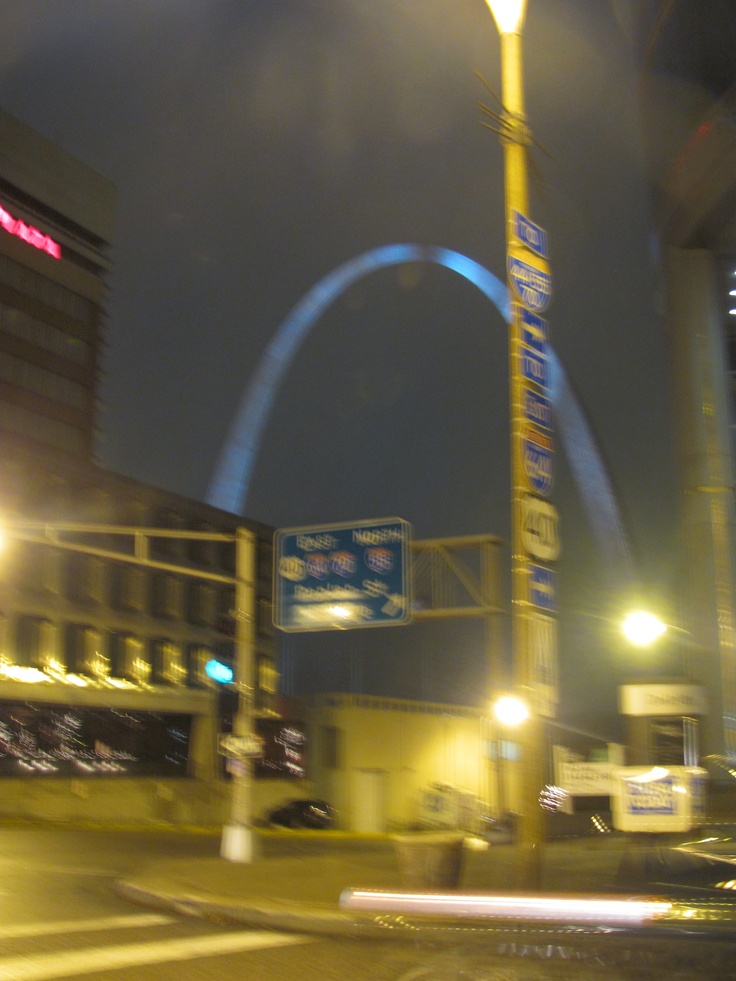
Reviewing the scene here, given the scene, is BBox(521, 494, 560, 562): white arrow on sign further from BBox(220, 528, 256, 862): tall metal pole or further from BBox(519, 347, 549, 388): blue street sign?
BBox(220, 528, 256, 862): tall metal pole

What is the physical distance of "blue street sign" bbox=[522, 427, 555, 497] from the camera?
504 inches

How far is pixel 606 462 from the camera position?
4559cm

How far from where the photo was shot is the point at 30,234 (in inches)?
3081

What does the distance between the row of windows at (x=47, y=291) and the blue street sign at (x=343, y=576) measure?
6077 cm

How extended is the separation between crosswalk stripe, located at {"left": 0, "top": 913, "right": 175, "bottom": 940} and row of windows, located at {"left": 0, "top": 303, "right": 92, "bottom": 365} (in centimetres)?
6633

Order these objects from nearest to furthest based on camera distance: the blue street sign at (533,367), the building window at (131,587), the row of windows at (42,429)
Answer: the blue street sign at (533,367), the building window at (131,587), the row of windows at (42,429)

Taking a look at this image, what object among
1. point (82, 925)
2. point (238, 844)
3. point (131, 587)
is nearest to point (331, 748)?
point (131, 587)

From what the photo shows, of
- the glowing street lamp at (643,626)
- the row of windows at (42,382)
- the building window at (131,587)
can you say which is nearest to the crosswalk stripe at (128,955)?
the glowing street lamp at (643,626)

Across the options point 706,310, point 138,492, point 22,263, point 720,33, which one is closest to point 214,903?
point 706,310

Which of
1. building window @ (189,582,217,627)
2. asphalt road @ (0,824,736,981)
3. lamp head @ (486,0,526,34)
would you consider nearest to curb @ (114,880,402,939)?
asphalt road @ (0,824,736,981)

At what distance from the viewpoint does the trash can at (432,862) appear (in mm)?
13742

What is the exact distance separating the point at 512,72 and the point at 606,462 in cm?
3341

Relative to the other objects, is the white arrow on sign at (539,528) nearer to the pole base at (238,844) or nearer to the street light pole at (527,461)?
the street light pole at (527,461)

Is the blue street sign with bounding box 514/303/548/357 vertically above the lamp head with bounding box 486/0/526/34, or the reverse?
the lamp head with bounding box 486/0/526/34
